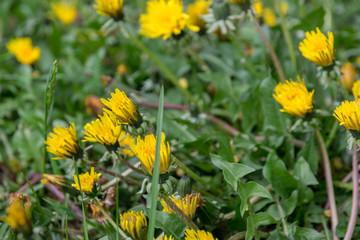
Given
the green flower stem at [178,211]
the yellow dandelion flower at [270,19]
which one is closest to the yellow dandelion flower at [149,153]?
the green flower stem at [178,211]

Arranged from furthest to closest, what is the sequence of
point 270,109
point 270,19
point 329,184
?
1. point 270,19
2. point 270,109
3. point 329,184

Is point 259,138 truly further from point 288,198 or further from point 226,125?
point 288,198

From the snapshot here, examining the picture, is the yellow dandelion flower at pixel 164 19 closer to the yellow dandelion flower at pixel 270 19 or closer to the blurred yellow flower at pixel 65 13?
the yellow dandelion flower at pixel 270 19

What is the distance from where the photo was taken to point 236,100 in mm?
1861

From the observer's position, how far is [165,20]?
1.72 meters

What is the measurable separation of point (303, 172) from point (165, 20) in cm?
83

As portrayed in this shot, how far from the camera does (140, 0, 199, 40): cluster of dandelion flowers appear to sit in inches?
65.0

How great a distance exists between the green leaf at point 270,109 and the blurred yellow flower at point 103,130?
610 mm

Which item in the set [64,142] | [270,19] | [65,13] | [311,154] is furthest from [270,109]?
[65,13]

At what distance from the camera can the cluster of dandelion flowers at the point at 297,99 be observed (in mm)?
1293

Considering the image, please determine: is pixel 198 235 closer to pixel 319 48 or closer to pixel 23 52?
pixel 319 48

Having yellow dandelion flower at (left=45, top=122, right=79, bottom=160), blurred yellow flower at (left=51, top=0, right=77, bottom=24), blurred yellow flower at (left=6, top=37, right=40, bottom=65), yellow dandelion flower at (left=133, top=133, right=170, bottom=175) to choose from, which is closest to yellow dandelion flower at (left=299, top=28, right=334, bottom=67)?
yellow dandelion flower at (left=133, top=133, right=170, bottom=175)

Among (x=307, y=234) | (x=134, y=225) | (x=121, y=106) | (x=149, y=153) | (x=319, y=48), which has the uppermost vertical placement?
(x=319, y=48)

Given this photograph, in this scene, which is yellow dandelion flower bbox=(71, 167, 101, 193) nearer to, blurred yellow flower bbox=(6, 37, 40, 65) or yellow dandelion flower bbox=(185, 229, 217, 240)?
yellow dandelion flower bbox=(185, 229, 217, 240)
